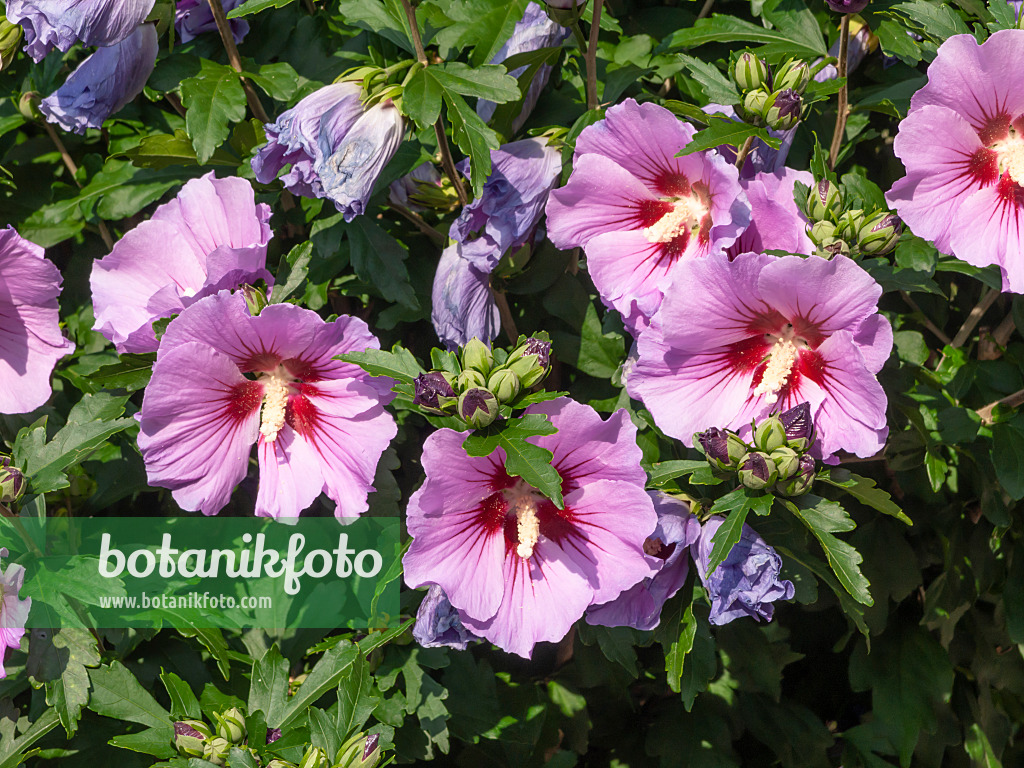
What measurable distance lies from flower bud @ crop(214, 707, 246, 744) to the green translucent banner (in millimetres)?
233

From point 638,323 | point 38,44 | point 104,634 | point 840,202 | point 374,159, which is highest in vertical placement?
point 38,44

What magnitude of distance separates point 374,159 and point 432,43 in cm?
38

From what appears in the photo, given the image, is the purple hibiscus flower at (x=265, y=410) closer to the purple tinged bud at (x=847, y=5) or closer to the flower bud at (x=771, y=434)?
the flower bud at (x=771, y=434)

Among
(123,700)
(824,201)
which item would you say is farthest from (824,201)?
(123,700)

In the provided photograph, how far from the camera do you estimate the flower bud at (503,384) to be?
4.27ft

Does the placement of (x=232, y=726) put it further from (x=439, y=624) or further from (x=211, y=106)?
(x=211, y=106)

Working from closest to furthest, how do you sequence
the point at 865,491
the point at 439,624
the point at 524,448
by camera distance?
the point at 524,448, the point at 865,491, the point at 439,624

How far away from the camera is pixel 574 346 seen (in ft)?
5.86

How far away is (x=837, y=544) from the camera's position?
1.33 meters

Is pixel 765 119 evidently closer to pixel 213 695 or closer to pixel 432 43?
pixel 432 43

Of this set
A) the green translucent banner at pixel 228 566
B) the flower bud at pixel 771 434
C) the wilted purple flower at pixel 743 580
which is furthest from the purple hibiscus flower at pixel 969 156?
the green translucent banner at pixel 228 566

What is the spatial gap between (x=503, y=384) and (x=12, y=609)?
870 mm

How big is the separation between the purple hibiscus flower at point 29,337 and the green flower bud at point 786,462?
127 centimetres

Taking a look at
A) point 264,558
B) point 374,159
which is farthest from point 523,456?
point 264,558
